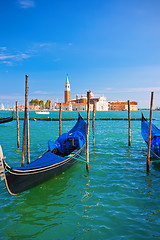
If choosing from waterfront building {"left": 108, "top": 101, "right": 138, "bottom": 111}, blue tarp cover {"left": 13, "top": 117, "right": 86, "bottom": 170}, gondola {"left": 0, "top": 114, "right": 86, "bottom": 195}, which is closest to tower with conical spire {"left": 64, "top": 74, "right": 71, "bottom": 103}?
waterfront building {"left": 108, "top": 101, "right": 138, "bottom": 111}

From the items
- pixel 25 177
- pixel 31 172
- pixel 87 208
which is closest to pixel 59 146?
pixel 31 172

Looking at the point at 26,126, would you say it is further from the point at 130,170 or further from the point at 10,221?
the point at 130,170

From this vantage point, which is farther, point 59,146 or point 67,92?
point 67,92

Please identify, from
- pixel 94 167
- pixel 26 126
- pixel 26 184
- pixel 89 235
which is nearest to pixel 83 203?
pixel 89 235

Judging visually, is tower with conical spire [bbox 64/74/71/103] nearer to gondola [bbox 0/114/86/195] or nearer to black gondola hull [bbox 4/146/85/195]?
gondola [bbox 0/114/86/195]

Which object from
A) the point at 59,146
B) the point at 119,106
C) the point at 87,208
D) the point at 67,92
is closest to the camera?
the point at 87,208

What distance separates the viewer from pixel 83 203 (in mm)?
4324

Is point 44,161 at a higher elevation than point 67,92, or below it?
below

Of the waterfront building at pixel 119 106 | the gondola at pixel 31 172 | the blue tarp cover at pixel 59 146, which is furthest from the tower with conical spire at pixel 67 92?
the gondola at pixel 31 172

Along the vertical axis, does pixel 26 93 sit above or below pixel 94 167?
above

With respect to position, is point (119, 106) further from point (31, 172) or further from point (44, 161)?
point (31, 172)

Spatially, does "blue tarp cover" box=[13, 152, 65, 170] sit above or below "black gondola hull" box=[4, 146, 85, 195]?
above

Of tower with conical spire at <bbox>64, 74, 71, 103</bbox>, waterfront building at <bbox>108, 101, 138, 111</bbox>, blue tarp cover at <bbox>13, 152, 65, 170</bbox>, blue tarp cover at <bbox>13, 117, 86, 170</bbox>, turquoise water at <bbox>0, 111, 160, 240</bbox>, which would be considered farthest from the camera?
waterfront building at <bbox>108, 101, 138, 111</bbox>

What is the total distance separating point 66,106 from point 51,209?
9141 centimetres
